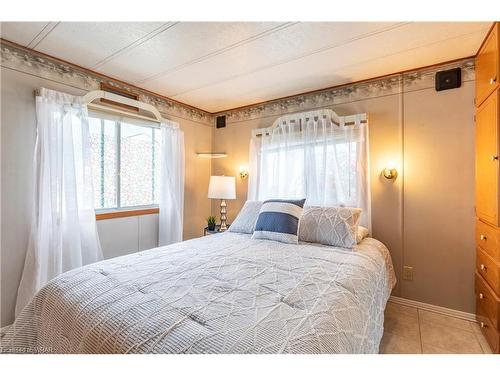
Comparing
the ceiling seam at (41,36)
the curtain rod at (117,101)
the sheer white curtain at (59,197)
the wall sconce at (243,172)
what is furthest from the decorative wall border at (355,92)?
the ceiling seam at (41,36)

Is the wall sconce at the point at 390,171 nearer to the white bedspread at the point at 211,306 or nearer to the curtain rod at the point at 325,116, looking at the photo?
the curtain rod at the point at 325,116

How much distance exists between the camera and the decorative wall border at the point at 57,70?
195 cm

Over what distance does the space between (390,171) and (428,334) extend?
1.42 metres

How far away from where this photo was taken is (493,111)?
5.42 ft

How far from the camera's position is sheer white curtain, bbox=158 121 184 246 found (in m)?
3.02

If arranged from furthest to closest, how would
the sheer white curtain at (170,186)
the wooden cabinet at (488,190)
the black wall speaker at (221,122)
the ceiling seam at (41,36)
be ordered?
the black wall speaker at (221,122) → the sheer white curtain at (170,186) → the ceiling seam at (41,36) → the wooden cabinet at (488,190)

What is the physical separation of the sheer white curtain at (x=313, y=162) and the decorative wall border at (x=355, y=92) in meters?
0.21

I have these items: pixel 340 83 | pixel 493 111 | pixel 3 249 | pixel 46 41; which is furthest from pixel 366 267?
pixel 46 41

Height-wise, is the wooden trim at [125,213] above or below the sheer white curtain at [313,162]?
below

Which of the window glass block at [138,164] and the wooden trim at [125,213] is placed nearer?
the wooden trim at [125,213]

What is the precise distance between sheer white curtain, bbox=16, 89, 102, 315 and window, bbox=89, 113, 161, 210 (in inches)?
9.8

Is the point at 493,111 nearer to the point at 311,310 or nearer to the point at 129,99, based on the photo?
the point at 311,310

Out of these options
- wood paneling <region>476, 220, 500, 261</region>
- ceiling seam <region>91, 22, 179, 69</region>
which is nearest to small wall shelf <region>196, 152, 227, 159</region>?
ceiling seam <region>91, 22, 179, 69</region>

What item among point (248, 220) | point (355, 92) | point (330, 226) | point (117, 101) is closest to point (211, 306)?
point (330, 226)
